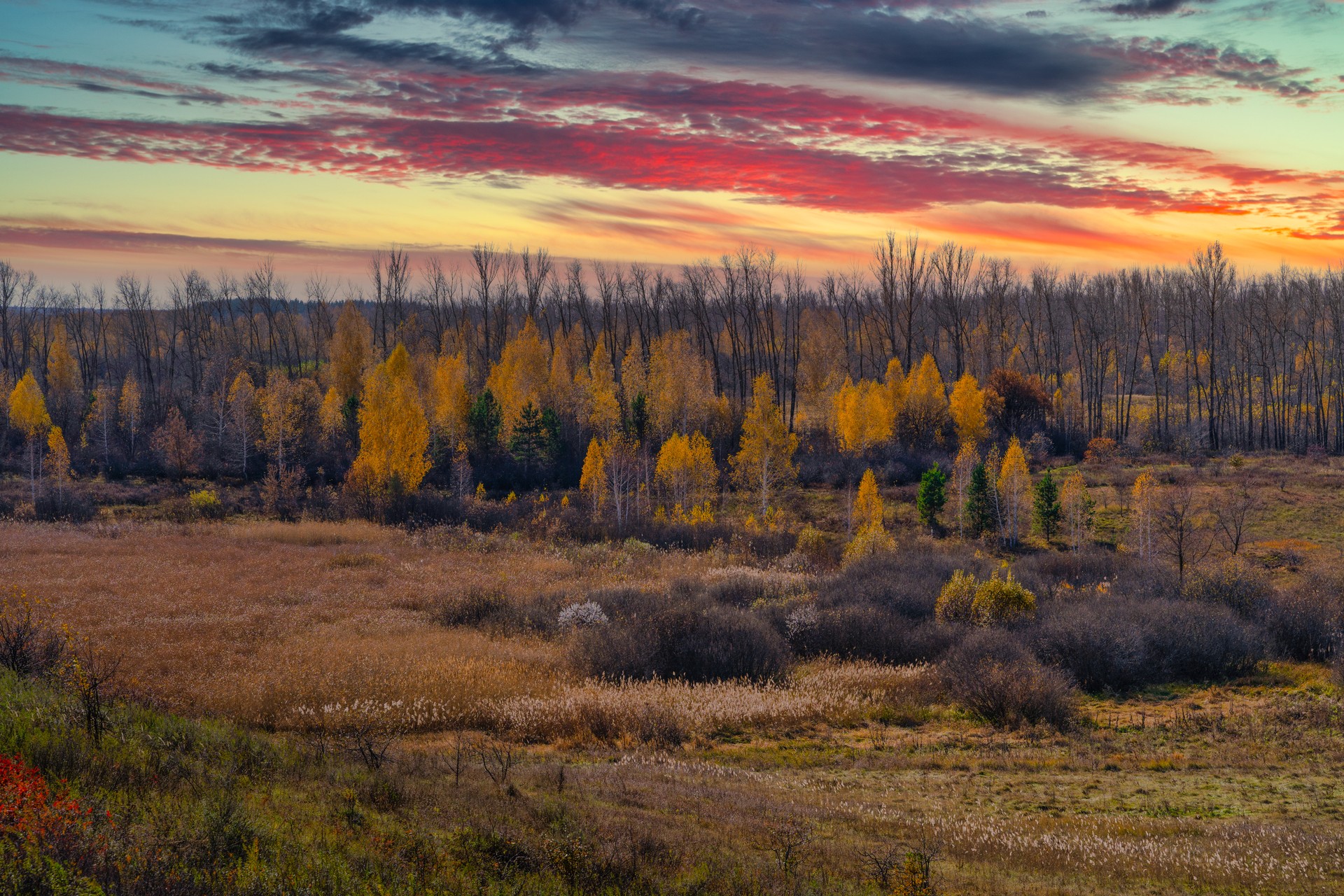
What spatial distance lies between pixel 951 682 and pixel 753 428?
32594 mm

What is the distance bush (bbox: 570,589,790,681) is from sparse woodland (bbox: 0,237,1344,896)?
0.30ft

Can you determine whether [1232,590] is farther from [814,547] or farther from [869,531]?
[814,547]

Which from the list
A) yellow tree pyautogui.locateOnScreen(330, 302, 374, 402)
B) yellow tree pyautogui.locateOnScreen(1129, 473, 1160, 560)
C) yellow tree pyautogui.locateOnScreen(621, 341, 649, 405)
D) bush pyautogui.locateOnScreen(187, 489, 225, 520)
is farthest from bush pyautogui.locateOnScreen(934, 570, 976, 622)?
yellow tree pyautogui.locateOnScreen(330, 302, 374, 402)

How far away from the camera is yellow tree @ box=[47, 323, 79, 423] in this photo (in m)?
72.6

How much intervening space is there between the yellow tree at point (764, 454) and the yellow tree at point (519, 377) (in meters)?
17.4

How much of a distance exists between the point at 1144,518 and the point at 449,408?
151 feet

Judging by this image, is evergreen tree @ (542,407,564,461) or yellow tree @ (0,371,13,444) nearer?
evergreen tree @ (542,407,564,461)

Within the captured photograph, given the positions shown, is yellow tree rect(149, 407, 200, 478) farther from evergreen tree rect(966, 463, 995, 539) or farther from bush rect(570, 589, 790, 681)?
evergreen tree rect(966, 463, 995, 539)

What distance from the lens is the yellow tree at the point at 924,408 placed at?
6378 cm

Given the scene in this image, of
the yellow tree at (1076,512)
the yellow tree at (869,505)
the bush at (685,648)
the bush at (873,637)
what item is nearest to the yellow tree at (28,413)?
the yellow tree at (869,505)

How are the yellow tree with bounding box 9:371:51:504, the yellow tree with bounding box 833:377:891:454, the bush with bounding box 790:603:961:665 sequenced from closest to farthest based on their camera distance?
the bush with bounding box 790:603:961:665 < the yellow tree with bounding box 833:377:891:454 < the yellow tree with bounding box 9:371:51:504

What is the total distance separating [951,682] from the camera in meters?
17.7

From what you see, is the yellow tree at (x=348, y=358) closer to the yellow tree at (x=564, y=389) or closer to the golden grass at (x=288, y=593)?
the yellow tree at (x=564, y=389)

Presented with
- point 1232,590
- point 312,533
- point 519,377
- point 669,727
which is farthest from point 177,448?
point 1232,590
